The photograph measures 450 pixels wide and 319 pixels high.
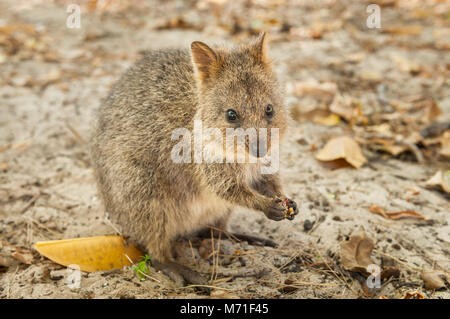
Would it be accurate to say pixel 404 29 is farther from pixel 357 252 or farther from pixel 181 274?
pixel 181 274

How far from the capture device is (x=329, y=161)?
13.9 feet

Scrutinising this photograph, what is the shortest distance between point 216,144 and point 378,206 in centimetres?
168

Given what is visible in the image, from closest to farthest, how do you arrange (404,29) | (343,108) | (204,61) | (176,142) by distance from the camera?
(204,61) < (176,142) < (343,108) < (404,29)

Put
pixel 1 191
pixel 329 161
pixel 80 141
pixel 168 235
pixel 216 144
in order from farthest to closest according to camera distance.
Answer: pixel 80 141, pixel 329 161, pixel 1 191, pixel 168 235, pixel 216 144

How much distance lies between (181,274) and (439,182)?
8.18ft

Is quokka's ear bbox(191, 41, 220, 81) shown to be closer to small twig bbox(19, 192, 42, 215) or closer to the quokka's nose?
the quokka's nose

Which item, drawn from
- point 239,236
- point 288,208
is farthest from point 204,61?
point 239,236

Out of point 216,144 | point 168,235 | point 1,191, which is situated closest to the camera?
point 216,144

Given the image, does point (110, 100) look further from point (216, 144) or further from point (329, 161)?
point (329, 161)

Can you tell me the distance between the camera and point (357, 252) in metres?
3.06

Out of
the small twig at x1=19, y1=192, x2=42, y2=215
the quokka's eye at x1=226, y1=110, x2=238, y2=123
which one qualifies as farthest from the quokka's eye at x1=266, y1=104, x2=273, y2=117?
the small twig at x1=19, y1=192, x2=42, y2=215

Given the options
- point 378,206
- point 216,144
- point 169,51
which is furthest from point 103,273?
point 378,206

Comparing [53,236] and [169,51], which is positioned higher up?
[169,51]

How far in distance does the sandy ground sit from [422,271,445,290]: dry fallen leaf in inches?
2.0
